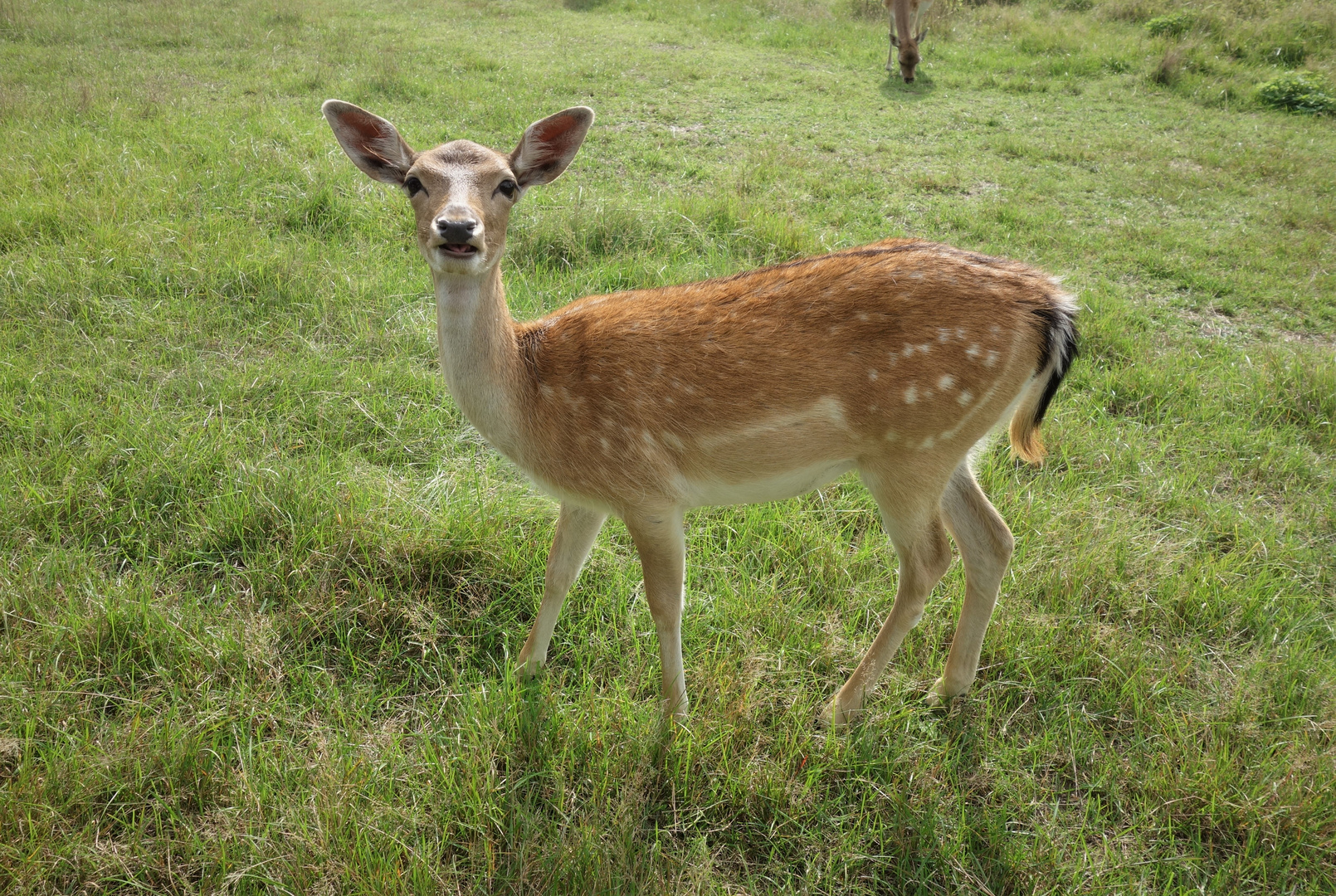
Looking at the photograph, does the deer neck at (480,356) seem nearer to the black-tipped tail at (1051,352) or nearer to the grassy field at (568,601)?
the grassy field at (568,601)

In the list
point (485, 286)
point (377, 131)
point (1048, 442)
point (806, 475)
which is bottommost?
point (1048, 442)

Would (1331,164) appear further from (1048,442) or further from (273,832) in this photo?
(273,832)

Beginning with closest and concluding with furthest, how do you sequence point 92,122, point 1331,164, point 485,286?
point 485,286 → point 92,122 → point 1331,164

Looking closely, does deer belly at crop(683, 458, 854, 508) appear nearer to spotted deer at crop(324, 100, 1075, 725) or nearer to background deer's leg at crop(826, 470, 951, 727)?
spotted deer at crop(324, 100, 1075, 725)

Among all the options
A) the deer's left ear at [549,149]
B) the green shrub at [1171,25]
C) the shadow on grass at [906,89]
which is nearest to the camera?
the deer's left ear at [549,149]

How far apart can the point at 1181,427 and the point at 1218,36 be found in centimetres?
1048

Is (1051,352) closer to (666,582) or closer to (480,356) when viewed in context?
(666,582)

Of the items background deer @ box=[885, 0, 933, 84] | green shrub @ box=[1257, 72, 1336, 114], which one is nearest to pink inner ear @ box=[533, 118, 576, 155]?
background deer @ box=[885, 0, 933, 84]

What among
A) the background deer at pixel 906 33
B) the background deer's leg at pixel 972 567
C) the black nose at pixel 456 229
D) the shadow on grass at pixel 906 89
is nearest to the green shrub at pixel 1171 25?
the background deer at pixel 906 33

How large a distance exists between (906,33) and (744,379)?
11154 mm

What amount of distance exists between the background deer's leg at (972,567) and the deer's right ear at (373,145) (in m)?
2.18

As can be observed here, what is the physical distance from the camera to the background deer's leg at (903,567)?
267 cm

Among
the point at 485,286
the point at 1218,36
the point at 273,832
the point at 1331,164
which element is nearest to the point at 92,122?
the point at 485,286

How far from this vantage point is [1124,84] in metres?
10.6
